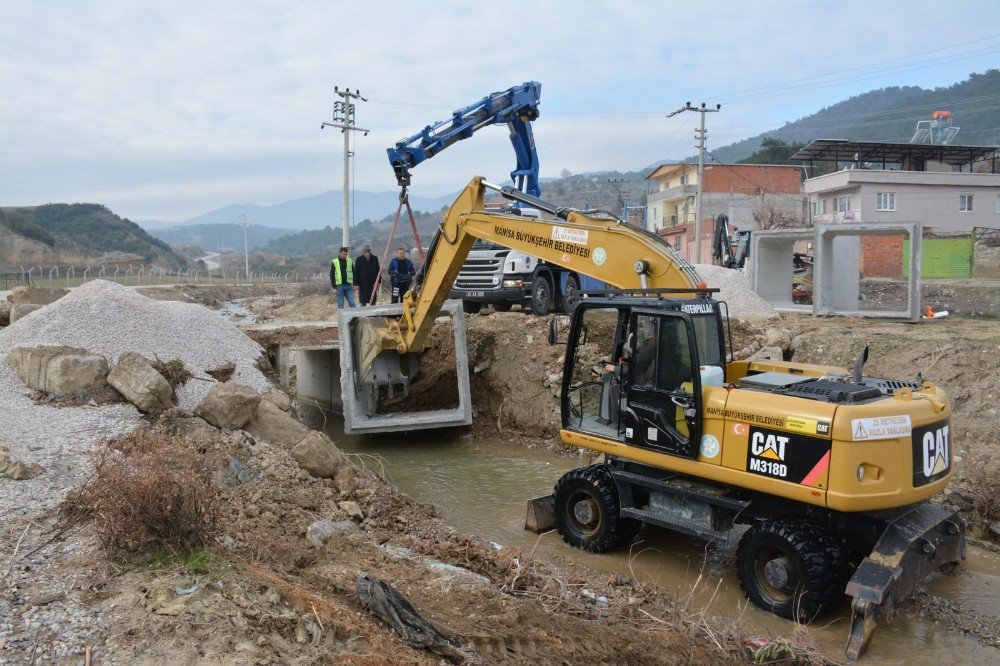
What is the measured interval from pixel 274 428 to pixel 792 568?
5.56 metres

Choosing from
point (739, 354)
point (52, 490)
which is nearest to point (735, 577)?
point (52, 490)

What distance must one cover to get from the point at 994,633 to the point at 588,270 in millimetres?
4442

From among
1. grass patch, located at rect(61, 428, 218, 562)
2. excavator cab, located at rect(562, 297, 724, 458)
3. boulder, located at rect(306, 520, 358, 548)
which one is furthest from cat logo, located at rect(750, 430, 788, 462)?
grass patch, located at rect(61, 428, 218, 562)

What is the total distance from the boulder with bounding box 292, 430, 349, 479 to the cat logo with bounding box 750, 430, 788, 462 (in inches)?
166

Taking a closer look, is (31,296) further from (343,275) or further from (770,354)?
(770,354)

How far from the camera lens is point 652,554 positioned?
7.04 metres

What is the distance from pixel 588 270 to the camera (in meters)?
7.79

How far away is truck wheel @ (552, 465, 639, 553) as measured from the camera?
22.5ft

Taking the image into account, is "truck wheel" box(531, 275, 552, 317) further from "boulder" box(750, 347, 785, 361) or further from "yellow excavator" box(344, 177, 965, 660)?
"yellow excavator" box(344, 177, 965, 660)

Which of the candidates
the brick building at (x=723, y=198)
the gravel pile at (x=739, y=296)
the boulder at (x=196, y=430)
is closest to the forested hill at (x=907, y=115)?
the brick building at (x=723, y=198)

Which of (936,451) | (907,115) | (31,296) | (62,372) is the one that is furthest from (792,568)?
(907,115)

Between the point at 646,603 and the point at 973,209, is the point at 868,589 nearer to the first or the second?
the point at 646,603

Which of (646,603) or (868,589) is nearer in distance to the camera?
(868,589)

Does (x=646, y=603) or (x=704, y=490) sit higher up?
(x=704, y=490)
